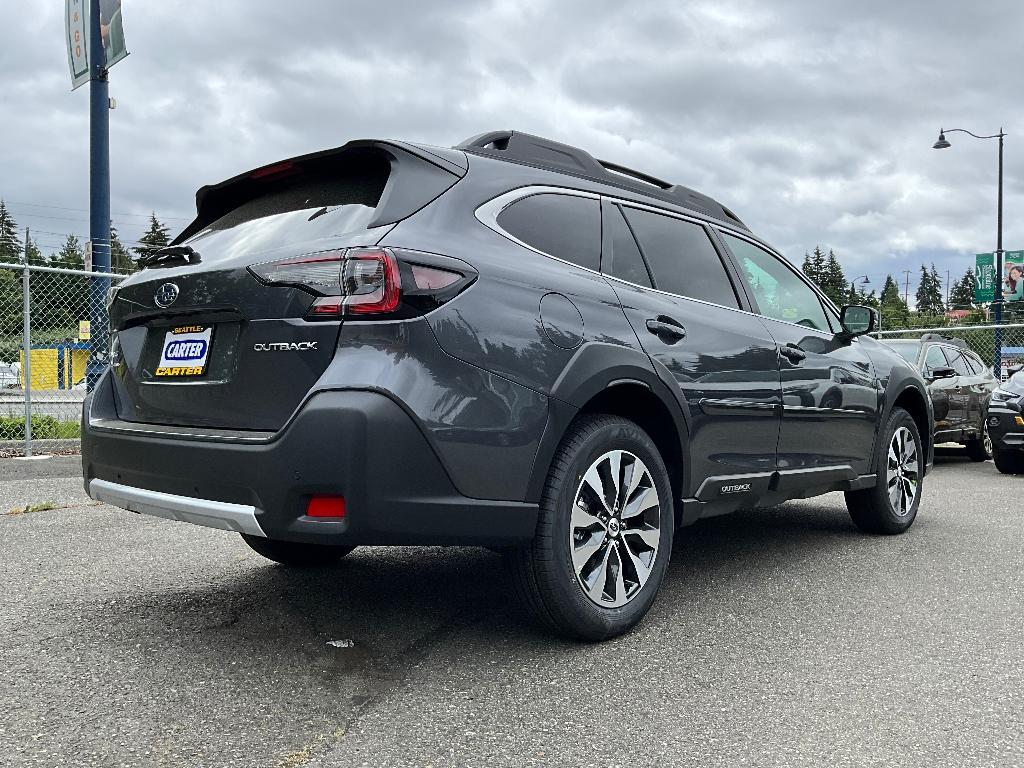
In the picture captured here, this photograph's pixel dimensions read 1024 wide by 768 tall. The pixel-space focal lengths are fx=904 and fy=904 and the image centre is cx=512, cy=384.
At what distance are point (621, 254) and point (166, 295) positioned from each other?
5.84 ft

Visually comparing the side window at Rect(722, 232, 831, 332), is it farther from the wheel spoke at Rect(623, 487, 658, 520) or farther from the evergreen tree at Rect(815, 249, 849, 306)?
the evergreen tree at Rect(815, 249, 849, 306)

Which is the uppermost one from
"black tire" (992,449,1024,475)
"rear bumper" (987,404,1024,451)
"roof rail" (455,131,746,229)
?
"roof rail" (455,131,746,229)

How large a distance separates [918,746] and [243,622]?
237 centimetres

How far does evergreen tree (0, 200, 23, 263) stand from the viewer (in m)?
79.8

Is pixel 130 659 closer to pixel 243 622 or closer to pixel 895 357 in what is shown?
pixel 243 622

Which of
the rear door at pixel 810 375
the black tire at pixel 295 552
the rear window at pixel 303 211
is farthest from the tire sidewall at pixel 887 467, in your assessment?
the rear window at pixel 303 211

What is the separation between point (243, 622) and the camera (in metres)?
3.48

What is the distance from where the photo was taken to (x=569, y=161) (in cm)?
381

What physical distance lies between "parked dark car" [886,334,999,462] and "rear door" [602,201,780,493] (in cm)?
663

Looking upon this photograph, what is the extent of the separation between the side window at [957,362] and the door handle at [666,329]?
8331mm

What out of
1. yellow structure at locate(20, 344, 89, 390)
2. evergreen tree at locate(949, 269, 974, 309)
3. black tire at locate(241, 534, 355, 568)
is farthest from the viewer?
evergreen tree at locate(949, 269, 974, 309)

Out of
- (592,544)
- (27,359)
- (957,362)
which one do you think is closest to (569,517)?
(592,544)

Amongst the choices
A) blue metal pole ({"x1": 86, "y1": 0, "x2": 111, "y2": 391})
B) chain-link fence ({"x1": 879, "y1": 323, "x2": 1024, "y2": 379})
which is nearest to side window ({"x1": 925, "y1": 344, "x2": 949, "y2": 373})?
chain-link fence ({"x1": 879, "y1": 323, "x2": 1024, "y2": 379})

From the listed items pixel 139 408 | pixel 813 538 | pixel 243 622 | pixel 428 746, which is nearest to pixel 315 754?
pixel 428 746
